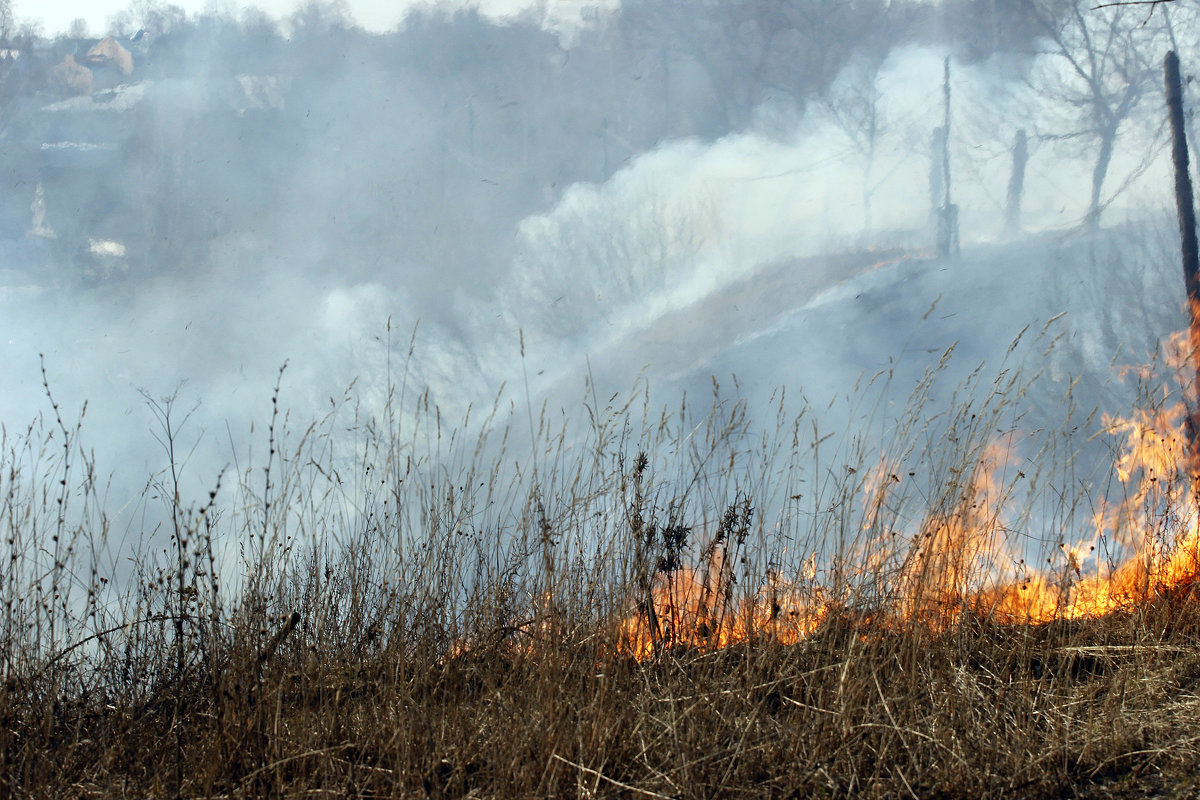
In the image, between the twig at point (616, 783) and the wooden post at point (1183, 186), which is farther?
the wooden post at point (1183, 186)

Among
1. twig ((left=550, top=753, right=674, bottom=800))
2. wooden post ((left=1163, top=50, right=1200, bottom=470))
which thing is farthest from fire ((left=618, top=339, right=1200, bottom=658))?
wooden post ((left=1163, top=50, right=1200, bottom=470))

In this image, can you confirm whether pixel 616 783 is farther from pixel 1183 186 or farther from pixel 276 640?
pixel 1183 186

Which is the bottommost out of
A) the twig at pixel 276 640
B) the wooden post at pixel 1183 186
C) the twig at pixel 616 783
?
the twig at pixel 616 783

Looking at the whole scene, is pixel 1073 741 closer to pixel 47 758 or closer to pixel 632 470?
pixel 632 470

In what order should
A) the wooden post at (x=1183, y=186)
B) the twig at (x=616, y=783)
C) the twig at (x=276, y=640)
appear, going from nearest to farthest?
the twig at (x=616, y=783), the twig at (x=276, y=640), the wooden post at (x=1183, y=186)

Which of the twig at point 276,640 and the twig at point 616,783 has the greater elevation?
the twig at point 276,640

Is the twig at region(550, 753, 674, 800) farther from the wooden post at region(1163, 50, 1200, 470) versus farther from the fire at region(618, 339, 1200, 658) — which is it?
the wooden post at region(1163, 50, 1200, 470)

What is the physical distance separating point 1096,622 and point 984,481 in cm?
67

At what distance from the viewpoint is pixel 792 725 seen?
217 cm

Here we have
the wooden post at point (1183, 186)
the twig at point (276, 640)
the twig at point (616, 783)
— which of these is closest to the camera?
the twig at point (616, 783)

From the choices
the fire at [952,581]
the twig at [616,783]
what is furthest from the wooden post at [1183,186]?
the twig at [616,783]

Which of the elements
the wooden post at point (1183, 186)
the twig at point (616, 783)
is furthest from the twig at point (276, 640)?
the wooden post at point (1183, 186)

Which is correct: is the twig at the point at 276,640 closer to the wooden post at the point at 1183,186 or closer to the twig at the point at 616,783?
the twig at the point at 616,783

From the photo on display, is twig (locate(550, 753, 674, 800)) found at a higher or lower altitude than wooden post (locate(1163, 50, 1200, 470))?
lower
